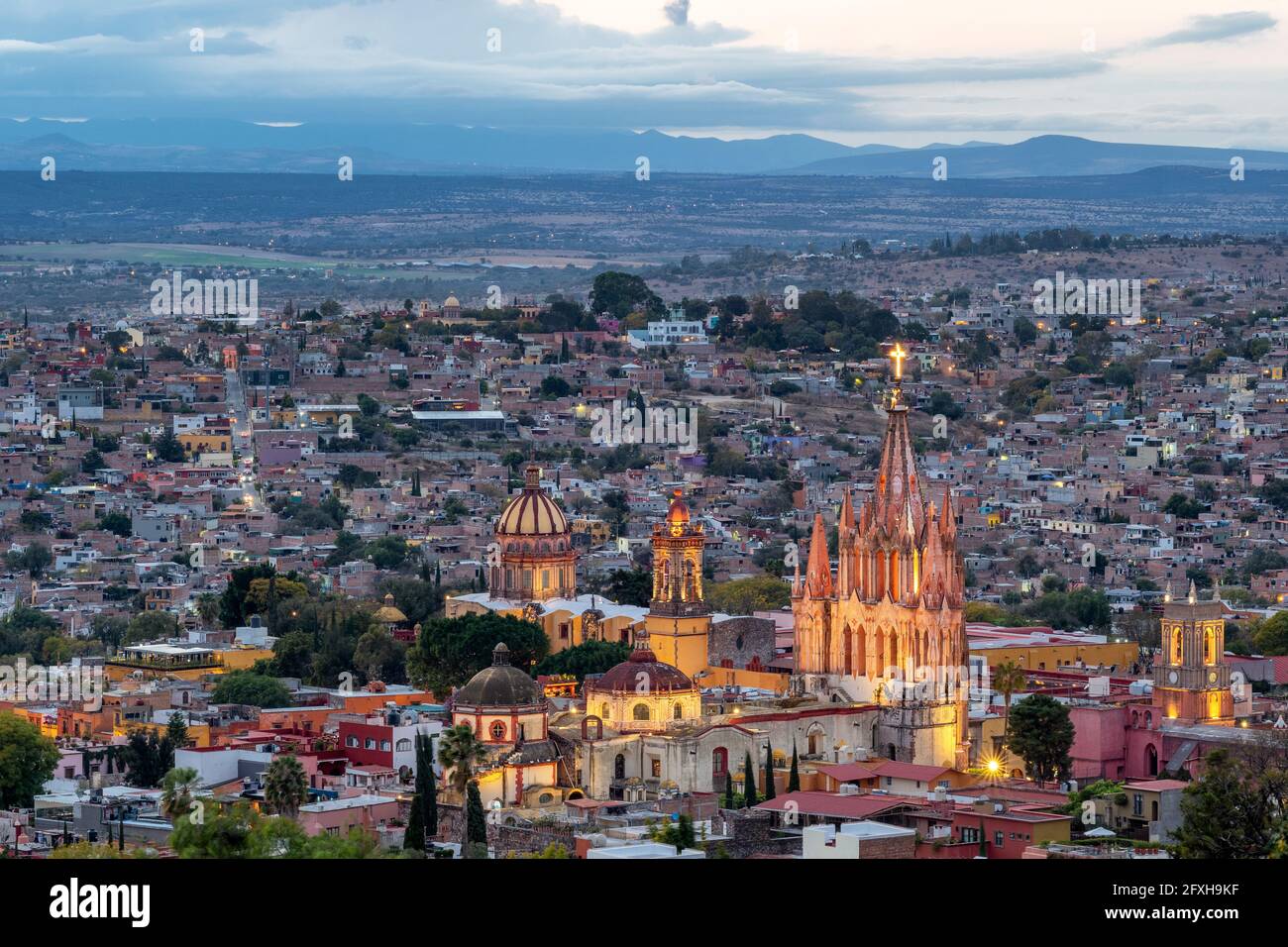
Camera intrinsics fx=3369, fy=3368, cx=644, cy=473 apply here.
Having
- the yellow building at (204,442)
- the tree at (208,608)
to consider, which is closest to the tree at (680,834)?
the tree at (208,608)

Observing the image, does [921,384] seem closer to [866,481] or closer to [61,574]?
[866,481]

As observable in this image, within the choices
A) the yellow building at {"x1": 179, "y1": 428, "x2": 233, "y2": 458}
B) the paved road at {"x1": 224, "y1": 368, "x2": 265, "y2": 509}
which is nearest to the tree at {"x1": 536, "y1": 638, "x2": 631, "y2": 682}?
the paved road at {"x1": 224, "y1": 368, "x2": 265, "y2": 509}

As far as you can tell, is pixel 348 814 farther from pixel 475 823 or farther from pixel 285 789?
pixel 475 823

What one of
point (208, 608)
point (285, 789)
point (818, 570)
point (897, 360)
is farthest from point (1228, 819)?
point (208, 608)

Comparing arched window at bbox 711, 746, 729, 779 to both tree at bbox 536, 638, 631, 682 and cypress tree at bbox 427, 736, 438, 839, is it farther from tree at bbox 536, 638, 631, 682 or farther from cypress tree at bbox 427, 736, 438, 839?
tree at bbox 536, 638, 631, 682
